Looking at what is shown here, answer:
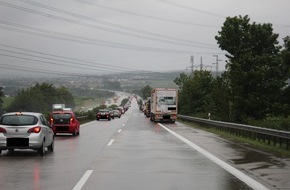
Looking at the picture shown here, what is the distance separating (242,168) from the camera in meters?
12.9

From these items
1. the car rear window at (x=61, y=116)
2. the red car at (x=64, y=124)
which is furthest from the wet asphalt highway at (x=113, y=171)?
the car rear window at (x=61, y=116)

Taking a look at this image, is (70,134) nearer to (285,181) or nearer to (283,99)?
(283,99)

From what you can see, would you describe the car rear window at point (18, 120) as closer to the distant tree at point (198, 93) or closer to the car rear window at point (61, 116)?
the car rear window at point (61, 116)

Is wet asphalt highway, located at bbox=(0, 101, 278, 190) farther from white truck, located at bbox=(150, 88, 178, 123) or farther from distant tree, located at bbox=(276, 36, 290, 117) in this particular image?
white truck, located at bbox=(150, 88, 178, 123)

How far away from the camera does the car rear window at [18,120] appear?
651 inches

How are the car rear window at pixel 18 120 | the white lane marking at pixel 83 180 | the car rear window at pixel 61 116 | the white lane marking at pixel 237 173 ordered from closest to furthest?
the white lane marking at pixel 83 180 < the white lane marking at pixel 237 173 < the car rear window at pixel 18 120 < the car rear window at pixel 61 116

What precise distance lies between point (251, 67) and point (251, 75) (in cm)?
160

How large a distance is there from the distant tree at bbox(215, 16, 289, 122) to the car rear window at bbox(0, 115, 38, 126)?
922 inches

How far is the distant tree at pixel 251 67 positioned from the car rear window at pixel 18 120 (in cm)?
2343

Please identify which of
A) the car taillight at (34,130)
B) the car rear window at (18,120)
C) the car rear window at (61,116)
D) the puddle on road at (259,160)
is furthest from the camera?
the car rear window at (61,116)

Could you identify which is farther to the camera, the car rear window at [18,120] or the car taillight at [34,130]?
Answer: the car rear window at [18,120]

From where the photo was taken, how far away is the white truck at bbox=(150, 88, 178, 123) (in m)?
50.7

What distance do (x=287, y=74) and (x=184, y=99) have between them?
31162 mm

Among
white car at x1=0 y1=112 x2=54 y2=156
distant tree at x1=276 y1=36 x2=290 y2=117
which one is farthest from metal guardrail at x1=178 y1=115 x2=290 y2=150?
white car at x1=0 y1=112 x2=54 y2=156
